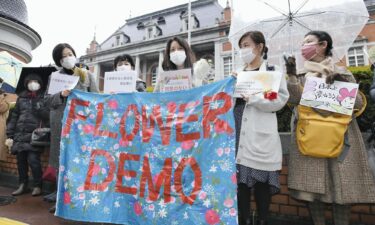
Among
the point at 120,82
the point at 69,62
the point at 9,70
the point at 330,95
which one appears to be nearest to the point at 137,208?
the point at 120,82

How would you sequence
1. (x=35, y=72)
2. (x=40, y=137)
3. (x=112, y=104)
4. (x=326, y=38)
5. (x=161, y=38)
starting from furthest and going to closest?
1. (x=161, y=38)
2. (x=35, y=72)
3. (x=40, y=137)
4. (x=112, y=104)
5. (x=326, y=38)

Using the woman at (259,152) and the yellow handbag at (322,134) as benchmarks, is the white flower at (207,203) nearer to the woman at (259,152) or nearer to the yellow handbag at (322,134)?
the woman at (259,152)

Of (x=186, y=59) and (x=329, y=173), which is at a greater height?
(x=186, y=59)

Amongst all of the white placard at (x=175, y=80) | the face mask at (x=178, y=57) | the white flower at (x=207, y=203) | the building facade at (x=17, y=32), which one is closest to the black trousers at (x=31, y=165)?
the white placard at (x=175, y=80)

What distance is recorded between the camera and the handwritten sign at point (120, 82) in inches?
104

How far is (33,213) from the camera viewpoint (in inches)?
110

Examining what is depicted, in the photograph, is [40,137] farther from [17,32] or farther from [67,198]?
[17,32]

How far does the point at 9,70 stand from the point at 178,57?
3717 mm

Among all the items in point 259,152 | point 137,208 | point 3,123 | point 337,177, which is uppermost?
point 3,123

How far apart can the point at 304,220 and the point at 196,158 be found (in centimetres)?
117

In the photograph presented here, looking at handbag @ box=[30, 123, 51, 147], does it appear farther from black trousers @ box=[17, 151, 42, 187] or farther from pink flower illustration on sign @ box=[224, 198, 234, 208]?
pink flower illustration on sign @ box=[224, 198, 234, 208]

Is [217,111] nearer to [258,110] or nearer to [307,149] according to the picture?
[258,110]

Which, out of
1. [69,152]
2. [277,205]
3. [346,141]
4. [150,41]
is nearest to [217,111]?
[346,141]

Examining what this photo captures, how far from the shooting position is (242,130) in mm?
1986
